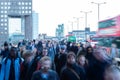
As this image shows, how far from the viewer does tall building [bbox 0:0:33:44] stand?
61312 millimetres

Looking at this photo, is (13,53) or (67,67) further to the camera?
(13,53)

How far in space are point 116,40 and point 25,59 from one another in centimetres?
1996

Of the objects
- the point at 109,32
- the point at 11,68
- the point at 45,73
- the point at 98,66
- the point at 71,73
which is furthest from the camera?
the point at 109,32

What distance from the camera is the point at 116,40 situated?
101 feet

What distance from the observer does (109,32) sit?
1332 inches

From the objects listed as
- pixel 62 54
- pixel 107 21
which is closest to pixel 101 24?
pixel 107 21

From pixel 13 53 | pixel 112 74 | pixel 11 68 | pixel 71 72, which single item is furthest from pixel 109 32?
pixel 112 74

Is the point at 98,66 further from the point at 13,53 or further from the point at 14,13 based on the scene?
the point at 14,13

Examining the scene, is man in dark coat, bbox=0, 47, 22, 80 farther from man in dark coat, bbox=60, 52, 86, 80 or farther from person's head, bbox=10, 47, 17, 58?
man in dark coat, bbox=60, 52, 86, 80

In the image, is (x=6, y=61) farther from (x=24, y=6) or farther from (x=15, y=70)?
(x=24, y=6)

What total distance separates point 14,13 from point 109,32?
3014 cm

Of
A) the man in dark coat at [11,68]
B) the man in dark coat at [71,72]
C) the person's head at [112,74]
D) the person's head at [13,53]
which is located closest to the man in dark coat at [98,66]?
the man in dark coat at [71,72]

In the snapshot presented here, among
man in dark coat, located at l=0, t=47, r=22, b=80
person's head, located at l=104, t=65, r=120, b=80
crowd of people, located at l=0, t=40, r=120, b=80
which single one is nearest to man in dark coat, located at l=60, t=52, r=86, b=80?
crowd of people, located at l=0, t=40, r=120, b=80

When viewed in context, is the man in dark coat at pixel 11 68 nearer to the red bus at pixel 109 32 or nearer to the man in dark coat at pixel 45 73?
the man in dark coat at pixel 45 73
